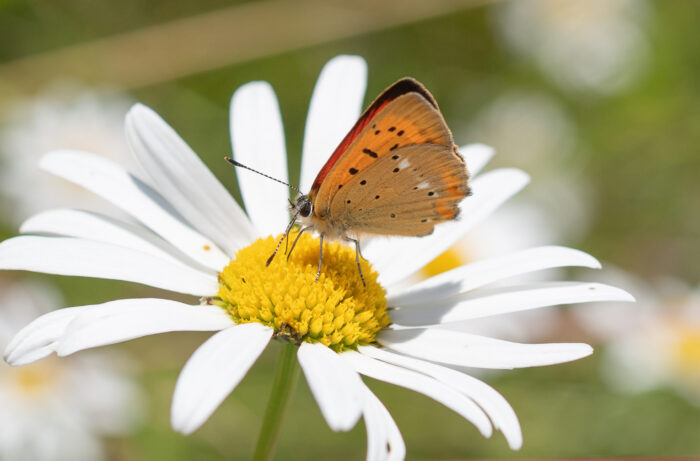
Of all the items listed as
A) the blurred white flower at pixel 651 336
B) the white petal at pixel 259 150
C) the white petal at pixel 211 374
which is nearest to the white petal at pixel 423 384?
the white petal at pixel 211 374

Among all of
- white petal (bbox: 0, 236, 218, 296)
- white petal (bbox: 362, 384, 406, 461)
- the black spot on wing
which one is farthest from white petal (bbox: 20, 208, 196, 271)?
white petal (bbox: 362, 384, 406, 461)

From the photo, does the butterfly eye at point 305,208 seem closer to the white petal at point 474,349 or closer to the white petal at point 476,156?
the white petal at point 474,349

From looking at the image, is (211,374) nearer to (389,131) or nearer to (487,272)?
(389,131)

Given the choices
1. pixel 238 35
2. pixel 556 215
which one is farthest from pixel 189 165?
pixel 556 215

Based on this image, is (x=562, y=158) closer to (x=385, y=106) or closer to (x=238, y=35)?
(x=238, y=35)

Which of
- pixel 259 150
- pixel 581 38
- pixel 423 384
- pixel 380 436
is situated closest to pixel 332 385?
pixel 380 436

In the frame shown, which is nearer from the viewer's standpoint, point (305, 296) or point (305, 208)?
point (305, 296)
